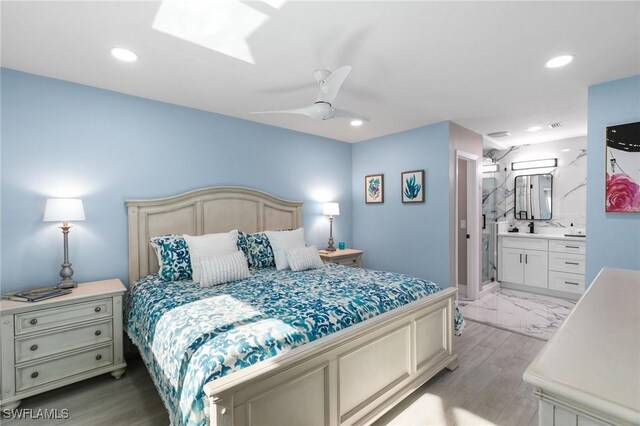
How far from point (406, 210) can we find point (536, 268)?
2.34 meters

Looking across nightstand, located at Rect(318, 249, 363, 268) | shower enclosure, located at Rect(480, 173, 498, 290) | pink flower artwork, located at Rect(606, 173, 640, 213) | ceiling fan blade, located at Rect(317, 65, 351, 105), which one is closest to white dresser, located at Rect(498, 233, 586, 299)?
shower enclosure, located at Rect(480, 173, 498, 290)

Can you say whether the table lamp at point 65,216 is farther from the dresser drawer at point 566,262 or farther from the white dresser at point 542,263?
the dresser drawer at point 566,262

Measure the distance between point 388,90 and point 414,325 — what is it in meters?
2.08

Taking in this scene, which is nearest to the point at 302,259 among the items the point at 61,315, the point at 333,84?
the point at 333,84

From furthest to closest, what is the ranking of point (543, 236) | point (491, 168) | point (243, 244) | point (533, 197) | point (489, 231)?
1. point (491, 168)
2. point (489, 231)
3. point (533, 197)
4. point (543, 236)
5. point (243, 244)

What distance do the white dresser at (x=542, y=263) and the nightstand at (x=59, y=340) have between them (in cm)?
543

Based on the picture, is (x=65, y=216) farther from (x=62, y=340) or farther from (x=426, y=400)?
(x=426, y=400)

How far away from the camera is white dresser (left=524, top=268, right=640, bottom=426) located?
64 cm

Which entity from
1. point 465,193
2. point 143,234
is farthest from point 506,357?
point 143,234

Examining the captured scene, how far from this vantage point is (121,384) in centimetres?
241

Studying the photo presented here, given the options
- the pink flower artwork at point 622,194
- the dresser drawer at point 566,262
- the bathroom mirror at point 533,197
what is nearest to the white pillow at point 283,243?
the pink flower artwork at point 622,194

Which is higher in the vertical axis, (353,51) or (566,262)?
(353,51)

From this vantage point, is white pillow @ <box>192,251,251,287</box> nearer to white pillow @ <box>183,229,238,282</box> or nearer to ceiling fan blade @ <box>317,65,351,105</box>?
white pillow @ <box>183,229,238,282</box>

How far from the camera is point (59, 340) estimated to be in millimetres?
2227
